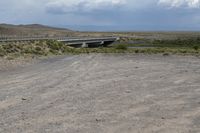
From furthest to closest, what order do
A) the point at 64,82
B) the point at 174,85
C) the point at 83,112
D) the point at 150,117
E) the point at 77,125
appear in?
1. the point at 64,82
2. the point at 174,85
3. the point at 83,112
4. the point at 150,117
5. the point at 77,125

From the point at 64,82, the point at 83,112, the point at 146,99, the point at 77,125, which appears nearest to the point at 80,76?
the point at 64,82

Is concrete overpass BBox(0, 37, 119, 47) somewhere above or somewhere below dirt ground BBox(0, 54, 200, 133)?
below

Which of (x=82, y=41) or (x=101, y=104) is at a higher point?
(x=101, y=104)

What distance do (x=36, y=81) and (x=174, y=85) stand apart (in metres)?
8.59

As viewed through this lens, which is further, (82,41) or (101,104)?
(82,41)

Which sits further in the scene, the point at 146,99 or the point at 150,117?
the point at 146,99

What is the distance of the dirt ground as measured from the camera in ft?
45.0

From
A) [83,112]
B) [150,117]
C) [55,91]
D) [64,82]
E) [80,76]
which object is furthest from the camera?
[80,76]

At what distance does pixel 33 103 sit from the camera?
59.7 feet

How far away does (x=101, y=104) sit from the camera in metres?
17.8

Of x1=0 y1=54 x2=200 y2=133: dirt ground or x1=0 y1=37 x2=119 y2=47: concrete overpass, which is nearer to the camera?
x1=0 y1=54 x2=200 y2=133: dirt ground

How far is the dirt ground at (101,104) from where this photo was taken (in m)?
13.7

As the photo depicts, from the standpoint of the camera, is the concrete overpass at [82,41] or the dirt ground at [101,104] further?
the concrete overpass at [82,41]

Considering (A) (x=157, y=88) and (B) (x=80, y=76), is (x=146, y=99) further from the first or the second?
(B) (x=80, y=76)
